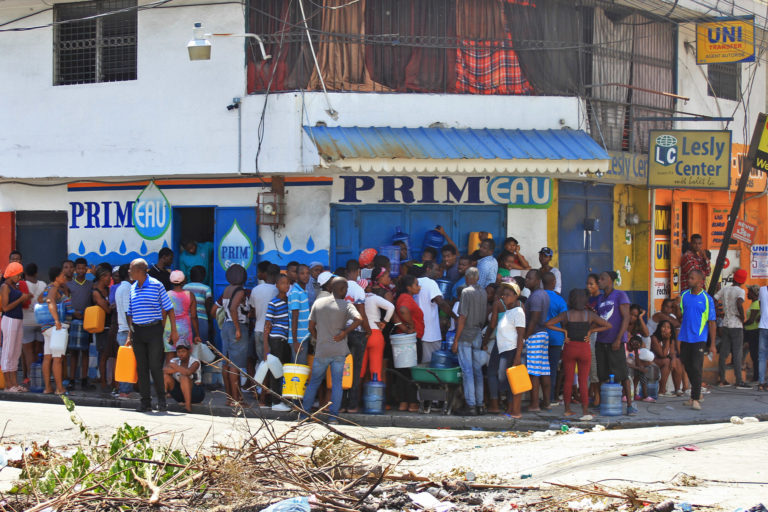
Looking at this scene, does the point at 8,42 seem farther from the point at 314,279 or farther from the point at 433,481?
the point at 433,481

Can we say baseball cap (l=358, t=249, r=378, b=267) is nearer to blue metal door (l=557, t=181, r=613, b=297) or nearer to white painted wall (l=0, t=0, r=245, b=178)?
white painted wall (l=0, t=0, r=245, b=178)

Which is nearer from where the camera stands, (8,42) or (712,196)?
(8,42)

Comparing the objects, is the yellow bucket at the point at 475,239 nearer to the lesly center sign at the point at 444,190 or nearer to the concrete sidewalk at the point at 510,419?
the lesly center sign at the point at 444,190

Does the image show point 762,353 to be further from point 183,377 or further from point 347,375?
point 183,377

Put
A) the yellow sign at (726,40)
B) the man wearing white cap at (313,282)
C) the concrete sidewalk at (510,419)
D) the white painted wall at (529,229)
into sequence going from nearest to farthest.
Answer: the concrete sidewalk at (510,419)
the man wearing white cap at (313,282)
the white painted wall at (529,229)
the yellow sign at (726,40)

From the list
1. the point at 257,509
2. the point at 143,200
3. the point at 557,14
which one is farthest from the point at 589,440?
the point at 143,200

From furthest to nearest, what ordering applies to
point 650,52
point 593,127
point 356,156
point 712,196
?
1. point 712,196
2. point 650,52
3. point 593,127
4. point 356,156

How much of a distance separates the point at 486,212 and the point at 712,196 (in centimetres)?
527

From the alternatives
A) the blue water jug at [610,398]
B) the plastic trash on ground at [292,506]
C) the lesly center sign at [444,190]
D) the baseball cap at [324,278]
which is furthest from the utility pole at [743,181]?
the plastic trash on ground at [292,506]

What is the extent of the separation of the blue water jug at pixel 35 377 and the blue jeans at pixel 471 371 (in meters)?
6.12

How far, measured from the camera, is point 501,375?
1125cm

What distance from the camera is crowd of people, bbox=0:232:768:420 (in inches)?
431

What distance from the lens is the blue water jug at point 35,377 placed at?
41.2 ft

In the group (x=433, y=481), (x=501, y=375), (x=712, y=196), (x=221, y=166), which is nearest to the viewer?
(x=433, y=481)
